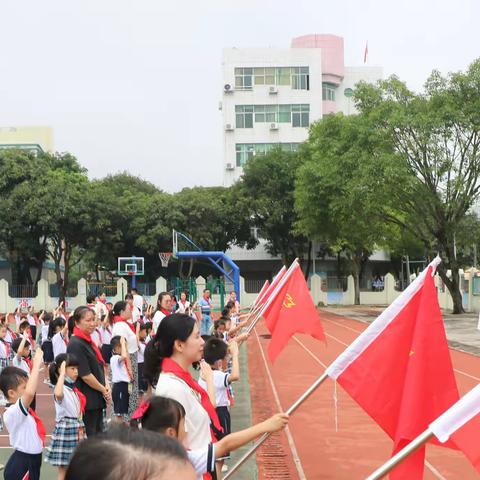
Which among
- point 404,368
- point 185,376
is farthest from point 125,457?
point 404,368

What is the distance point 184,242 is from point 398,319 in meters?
35.5

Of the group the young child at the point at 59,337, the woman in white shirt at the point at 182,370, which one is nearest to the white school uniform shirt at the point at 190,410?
the woman in white shirt at the point at 182,370

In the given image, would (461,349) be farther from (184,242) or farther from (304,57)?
(304,57)

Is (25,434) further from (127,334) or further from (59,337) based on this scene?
(59,337)

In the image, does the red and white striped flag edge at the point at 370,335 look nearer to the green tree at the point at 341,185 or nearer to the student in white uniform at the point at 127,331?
the student in white uniform at the point at 127,331

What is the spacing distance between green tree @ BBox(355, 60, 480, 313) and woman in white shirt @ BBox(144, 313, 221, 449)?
2272 cm

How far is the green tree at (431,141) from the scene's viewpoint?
25922 millimetres

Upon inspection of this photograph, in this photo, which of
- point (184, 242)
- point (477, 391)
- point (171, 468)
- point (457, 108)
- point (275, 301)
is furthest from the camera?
point (184, 242)

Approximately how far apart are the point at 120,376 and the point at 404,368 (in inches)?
209

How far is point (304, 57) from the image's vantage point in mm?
47281

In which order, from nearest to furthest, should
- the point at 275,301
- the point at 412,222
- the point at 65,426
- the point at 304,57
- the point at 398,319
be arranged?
the point at 398,319, the point at 65,426, the point at 275,301, the point at 412,222, the point at 304,57

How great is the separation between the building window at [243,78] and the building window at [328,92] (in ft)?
17.9

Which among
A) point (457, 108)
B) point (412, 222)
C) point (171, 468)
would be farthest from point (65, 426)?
point (412, 222)

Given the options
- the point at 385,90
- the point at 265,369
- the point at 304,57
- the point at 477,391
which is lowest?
the point at 265,369
